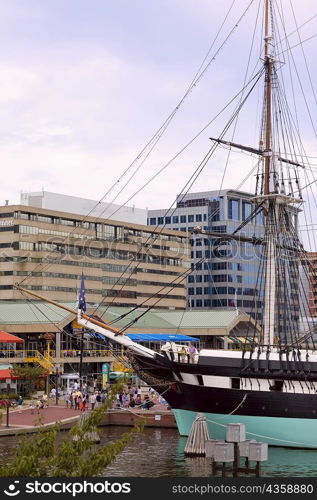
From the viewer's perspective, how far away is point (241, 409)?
55094 mm

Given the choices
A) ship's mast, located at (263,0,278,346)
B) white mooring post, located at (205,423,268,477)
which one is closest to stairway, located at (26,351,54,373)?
ship's mast, located at (263,0,278,346)

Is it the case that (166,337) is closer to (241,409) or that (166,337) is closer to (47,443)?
(241,409)

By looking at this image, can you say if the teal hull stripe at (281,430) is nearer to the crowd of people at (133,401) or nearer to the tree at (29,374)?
the crowd of people at (133,401)

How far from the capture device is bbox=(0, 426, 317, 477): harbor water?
146 feet

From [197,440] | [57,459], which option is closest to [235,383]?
[197,440]

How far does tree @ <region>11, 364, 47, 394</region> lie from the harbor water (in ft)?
77.6

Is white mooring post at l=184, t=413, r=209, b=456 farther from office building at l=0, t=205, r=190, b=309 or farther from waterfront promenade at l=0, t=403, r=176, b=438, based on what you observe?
office building at l=0, t=205, r=190, b=309

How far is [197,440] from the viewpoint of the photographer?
50.3 meters

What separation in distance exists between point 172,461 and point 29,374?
35.2 meters

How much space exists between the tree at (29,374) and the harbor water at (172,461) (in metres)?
23.7

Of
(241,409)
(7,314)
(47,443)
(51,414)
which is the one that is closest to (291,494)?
(47,443)

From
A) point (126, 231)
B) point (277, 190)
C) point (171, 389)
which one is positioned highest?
point (126, 231)

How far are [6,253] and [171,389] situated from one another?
264 feet

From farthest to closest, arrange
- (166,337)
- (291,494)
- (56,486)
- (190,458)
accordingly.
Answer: (166,337), (190,458), (291,494), (56,486)
